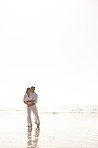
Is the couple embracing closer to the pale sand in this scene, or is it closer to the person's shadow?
the pale sand

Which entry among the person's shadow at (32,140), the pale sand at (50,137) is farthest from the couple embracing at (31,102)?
the person's shadow at (32,140)

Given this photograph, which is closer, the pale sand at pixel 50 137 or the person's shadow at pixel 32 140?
the person's shadow at pixel 32 140

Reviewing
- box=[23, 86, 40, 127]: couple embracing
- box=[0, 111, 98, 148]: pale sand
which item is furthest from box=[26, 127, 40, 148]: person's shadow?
box=[23, 86, 40, 127]: couple embracing

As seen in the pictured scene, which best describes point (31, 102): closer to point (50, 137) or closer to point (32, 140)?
point (50, 137)

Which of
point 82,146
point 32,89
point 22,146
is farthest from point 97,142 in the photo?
point 32,89

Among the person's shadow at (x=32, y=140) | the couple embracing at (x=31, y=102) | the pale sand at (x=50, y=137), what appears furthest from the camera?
the couple embracing at (x=31, y=102)

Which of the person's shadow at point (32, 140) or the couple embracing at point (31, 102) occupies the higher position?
the couple embracing at point (31, 102)

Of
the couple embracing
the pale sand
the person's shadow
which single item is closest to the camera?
the person's shadow

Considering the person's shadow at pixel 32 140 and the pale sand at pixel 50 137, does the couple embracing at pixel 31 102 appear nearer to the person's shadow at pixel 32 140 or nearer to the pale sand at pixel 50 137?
the pale sand at pixel 50 137

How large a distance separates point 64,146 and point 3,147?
5.31 ft

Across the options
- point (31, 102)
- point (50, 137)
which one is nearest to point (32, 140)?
point (50, 137)

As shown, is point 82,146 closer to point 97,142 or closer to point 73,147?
point 73,147

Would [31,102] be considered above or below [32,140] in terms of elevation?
above

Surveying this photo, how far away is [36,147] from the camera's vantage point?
25.7 feet
